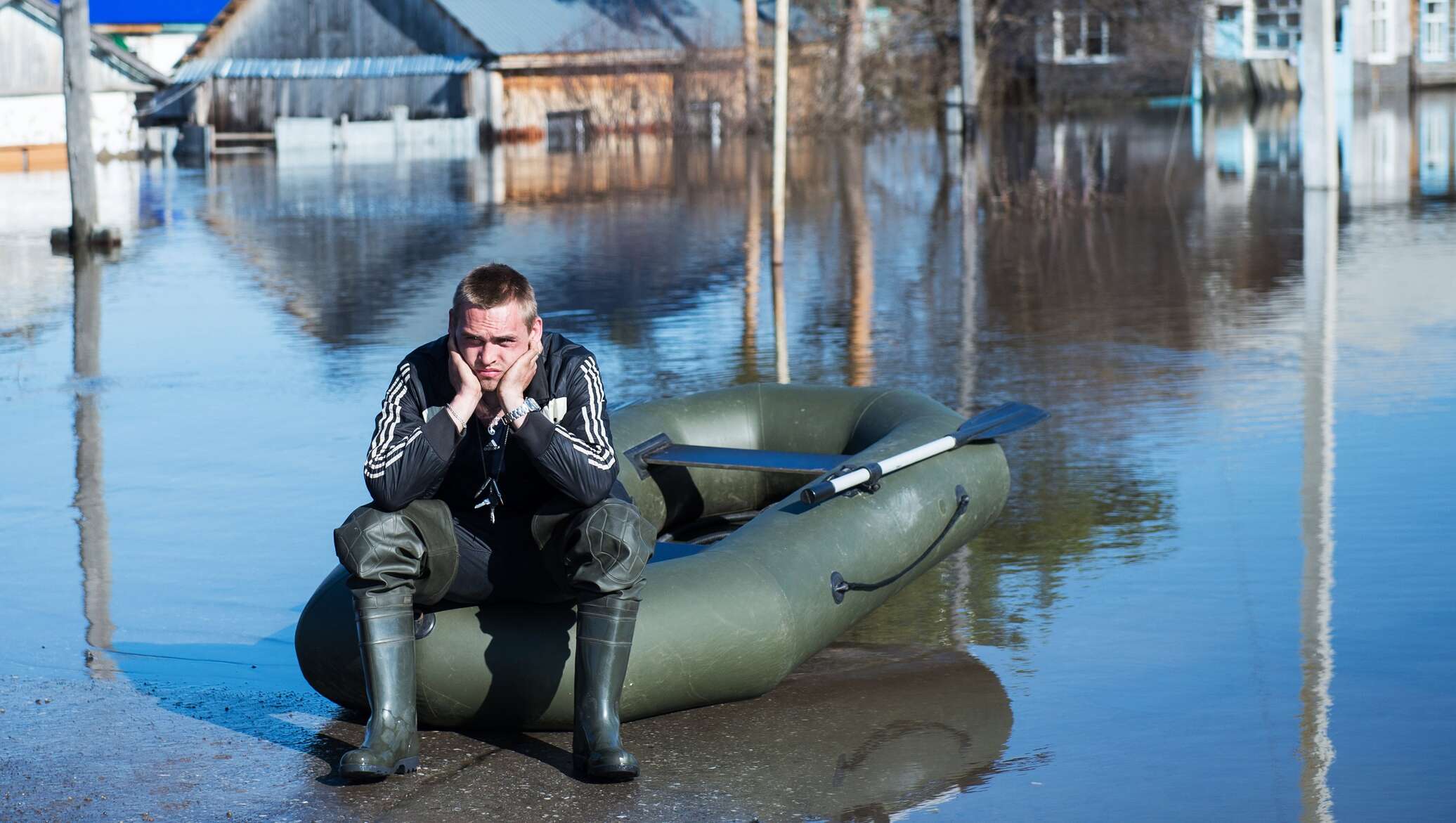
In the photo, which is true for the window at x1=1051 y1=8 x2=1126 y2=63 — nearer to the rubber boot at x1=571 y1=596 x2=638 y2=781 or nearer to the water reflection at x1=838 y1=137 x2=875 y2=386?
Answer: the water reflection at x1=838 y1=137 x2=875 y2=386

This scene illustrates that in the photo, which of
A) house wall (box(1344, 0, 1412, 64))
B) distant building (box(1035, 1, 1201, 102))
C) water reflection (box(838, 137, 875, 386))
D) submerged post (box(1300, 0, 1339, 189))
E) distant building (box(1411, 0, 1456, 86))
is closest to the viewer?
water reflection (box(838, 137, 875, 386))

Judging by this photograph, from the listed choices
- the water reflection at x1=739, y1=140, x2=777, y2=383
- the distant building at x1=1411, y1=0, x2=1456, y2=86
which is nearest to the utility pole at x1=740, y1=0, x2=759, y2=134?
the water reflection at x1=739, y1=140, x2=777, y2=383

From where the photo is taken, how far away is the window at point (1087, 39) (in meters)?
43.1

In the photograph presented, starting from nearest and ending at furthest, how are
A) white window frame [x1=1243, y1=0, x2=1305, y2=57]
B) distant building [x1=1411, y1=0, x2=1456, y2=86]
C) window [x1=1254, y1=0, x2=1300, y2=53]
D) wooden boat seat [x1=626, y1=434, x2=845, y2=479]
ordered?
wooden boat seat [x1=626, y1=434, x2=845, y2=479], white window frame [x1=1243, y1=0, x2=1305, y2=57], window [x1=1254, y1=0, x2=1300, y2=53], distant building [x1=1411, y1=0, x2=1456, y2=86]

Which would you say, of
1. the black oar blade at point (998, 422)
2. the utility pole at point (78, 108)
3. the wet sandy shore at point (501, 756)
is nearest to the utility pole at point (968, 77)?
the utility pole at point (78, 108)

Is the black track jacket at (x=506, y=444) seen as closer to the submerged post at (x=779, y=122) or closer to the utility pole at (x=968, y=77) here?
the submerged post at (x=779, y=122)

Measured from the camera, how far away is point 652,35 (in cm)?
4128

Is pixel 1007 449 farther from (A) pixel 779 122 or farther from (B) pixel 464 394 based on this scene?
(A) pixel 779 122

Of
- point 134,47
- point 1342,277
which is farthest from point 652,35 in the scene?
point 1342,277

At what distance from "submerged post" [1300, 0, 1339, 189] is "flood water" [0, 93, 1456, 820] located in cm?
49

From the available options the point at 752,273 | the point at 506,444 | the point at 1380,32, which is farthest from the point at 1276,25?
the point at 506,444

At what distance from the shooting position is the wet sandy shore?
15.1ft

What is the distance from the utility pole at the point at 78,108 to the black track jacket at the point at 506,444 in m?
14.3

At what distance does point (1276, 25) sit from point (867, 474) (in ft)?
143
